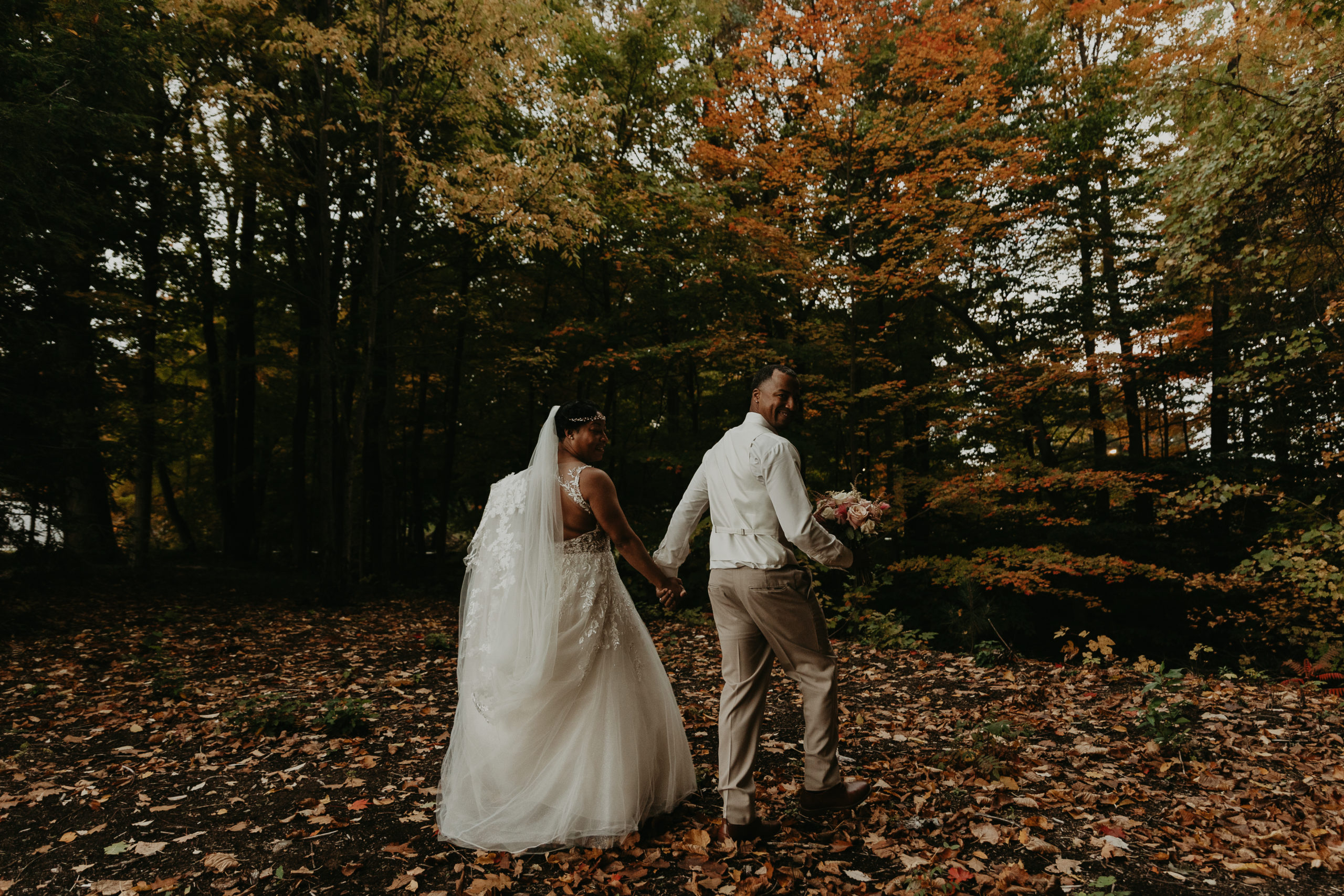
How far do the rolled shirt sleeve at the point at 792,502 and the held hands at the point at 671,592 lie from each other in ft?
2.00

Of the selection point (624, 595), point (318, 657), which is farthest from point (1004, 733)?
point (318, 657)

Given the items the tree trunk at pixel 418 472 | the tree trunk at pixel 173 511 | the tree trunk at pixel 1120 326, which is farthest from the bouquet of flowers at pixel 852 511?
the tree trunk at pixel 173 511

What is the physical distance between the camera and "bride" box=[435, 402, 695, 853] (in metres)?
3.29

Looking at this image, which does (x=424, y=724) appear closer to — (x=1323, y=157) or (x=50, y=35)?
(x=50, y=35)

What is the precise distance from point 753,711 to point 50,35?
1018cm

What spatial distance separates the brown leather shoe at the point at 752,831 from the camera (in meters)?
3.23

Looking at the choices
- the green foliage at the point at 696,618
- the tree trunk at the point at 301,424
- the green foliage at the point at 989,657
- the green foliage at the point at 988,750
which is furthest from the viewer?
the tree trunk at the point at 301,424

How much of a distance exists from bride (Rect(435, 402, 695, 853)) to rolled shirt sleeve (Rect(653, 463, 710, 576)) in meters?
0.09

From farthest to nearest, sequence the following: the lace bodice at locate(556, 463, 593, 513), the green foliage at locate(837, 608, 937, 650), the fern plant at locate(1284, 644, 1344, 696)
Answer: the green foliage at locate(837, 608, 937, 650), the fern plant at locate(1284, 644, 1344, 696), the lace bodice at locate(556, 463, 593, 513)

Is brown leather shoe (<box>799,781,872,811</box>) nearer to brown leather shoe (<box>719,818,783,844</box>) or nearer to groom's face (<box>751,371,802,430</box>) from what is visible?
brown leather shoe (<box>719,818,783,844</box>)

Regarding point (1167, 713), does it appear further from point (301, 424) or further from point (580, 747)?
point (301, 424)

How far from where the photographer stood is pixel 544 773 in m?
3.32

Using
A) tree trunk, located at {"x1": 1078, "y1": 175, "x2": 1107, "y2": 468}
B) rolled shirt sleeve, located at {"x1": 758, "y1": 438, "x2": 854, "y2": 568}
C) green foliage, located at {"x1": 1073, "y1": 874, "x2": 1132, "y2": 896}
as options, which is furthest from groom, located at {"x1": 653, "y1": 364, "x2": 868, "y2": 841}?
tree trunk, located at {"x1": 1078, "y1": 175, "x2": 1107, "y2": 468}

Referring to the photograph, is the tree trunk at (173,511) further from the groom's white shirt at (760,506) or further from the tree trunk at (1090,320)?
the tree trunk at (1090,320)
